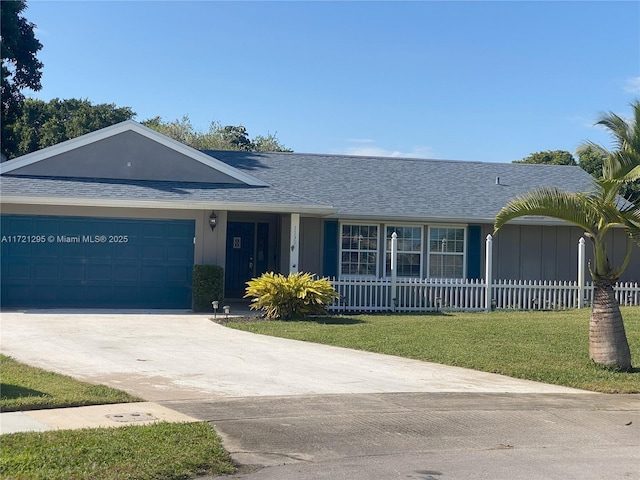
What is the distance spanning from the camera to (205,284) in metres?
18.7

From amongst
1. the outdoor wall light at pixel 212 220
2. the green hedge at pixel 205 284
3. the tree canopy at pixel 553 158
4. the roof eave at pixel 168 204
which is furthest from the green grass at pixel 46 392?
the tree canopy at pixel 553 158

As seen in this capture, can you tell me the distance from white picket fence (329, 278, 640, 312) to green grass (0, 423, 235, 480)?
12574mm

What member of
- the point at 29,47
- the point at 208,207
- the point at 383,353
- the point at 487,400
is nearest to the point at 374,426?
the point at 487,400

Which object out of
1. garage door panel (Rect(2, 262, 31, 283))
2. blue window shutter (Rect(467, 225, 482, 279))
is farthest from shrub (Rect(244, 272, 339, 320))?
blue window shutter (Rect(467, 225, 482, 279))

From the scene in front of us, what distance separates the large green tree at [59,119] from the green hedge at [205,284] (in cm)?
2758

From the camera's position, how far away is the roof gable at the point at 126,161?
1959 centimetres

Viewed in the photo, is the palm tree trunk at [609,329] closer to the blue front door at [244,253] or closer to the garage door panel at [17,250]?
the blue front door at [244,253]

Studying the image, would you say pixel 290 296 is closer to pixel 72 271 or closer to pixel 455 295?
pixel 455 295

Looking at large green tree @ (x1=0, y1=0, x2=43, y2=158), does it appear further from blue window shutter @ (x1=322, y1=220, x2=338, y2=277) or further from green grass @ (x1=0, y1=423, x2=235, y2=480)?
green grass @ (x1=0, y1=423, x2=235, y2=480)

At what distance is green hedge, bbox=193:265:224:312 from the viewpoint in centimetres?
1869

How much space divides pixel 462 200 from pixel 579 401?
12.8 metres

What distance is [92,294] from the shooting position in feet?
62.0

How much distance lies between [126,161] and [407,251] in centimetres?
787

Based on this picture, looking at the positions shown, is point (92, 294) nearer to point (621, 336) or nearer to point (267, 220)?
point (267, 220)
